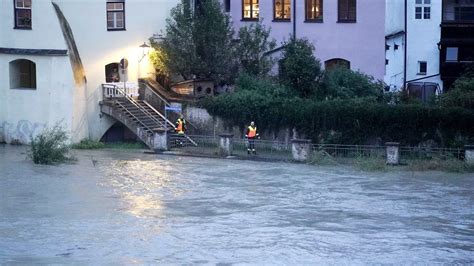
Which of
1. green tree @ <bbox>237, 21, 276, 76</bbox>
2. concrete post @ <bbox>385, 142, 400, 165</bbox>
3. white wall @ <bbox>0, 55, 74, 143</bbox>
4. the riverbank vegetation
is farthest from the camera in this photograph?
green tree @ <bbox>237, 21, 276, 76</bbox>

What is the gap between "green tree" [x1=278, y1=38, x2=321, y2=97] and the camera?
1634 inches

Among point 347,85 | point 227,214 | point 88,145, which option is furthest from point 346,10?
point 227,214

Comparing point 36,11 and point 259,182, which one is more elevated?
point 36,11

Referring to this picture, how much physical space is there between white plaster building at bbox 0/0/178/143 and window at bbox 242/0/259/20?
4.03m

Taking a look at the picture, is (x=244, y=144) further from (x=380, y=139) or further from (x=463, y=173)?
(x=463, y=173)

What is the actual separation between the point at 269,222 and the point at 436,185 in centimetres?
1023

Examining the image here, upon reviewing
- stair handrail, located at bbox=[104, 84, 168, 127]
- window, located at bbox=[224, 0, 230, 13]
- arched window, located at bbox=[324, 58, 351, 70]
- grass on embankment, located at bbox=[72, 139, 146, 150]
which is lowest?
grass on embankment, located at bbox=[72, 139, 146, 150]

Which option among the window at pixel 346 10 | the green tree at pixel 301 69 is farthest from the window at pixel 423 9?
the green tree at pixel 301 69

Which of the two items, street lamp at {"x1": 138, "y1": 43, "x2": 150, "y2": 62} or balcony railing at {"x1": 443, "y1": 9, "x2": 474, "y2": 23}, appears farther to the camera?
street lamp at {"x1": 138, "y1": 43, "x2": 150, "y2": 62}

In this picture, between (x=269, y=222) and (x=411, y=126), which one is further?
(x=411, y=126)

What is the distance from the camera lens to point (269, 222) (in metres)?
23.3

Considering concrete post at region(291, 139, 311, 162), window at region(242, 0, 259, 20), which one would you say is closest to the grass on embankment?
concrete post at region(291, 139, 311, 162)

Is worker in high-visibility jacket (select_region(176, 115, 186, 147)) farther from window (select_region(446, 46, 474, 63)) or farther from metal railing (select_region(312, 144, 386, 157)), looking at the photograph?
window (select_region(446, 46, 474, 63))

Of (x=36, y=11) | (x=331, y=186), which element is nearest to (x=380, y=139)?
(x=331, y=186)
